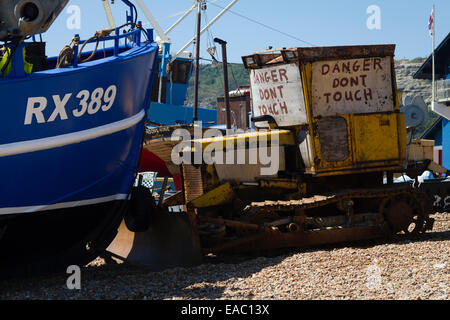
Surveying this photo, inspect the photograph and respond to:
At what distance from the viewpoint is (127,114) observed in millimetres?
9195

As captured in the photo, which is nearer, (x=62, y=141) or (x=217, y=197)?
(x=62, y=141)

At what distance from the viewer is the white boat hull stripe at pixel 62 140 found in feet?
25.3

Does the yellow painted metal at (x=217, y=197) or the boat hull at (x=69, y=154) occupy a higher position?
the boat hull at (x=69, y=154)

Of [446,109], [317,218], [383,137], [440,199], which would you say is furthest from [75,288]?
[446,109]

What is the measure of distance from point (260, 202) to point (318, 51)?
2.51 meters

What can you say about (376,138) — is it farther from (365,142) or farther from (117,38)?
(117,38)

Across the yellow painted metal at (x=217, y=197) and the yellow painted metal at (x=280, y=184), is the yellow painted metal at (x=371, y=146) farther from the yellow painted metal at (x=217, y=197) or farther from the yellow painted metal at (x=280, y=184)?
the yellow painted metal at (x=217, y=197)

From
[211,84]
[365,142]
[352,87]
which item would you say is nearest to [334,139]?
[365,142]

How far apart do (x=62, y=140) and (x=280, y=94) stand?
3644mm

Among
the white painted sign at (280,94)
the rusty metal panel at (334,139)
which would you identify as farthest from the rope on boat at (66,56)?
the rusty metal panel at (334,139)

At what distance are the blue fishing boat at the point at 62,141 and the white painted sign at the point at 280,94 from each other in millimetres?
1898

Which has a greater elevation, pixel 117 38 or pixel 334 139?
pixel 117 38

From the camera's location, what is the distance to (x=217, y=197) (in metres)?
9.70
